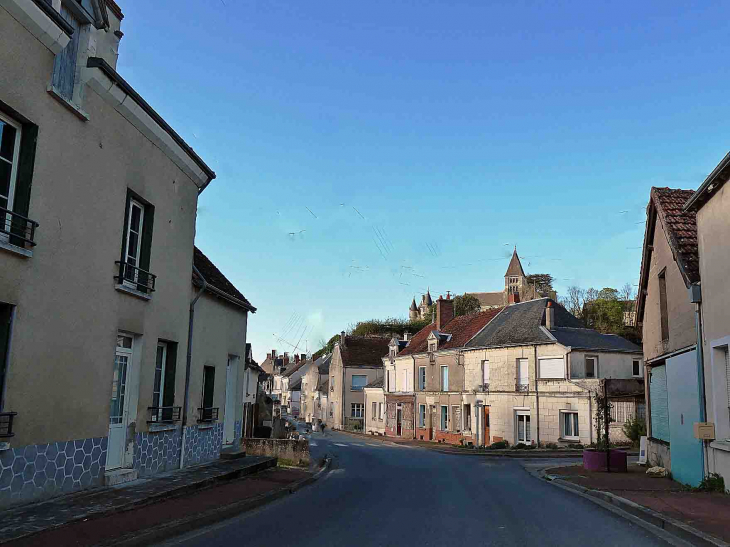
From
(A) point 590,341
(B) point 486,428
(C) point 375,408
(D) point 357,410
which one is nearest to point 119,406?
(A) point 590,341

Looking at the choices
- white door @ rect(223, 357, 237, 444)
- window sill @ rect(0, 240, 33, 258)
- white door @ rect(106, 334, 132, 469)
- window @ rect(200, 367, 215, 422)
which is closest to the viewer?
window sill @ rect(0, 240, 33, 258)

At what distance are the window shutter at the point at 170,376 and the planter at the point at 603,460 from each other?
1183 cm

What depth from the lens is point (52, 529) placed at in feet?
22.6

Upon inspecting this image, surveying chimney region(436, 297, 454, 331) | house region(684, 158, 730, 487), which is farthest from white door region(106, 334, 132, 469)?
chimney region(436, 297, 454, 331)

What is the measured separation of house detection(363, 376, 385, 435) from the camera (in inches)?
1949

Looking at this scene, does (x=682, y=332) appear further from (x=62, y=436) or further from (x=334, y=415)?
(x=334, y=415)

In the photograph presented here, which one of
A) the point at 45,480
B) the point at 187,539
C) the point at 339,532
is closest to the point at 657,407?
the point at 339,532

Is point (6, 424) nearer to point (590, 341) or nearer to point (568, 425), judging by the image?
point (568, 425)

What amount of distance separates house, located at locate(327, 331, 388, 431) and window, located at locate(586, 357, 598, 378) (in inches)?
1068

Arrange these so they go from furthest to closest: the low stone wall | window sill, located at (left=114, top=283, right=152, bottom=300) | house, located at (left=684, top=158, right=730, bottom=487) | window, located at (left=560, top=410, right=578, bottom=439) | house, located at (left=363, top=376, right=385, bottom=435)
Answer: house, located at (left=363, top=376, right=385, bottom=435) < window, located at (left=560, top=410, right=578, bottom=439) < the low stone wall < house, located at (left=684, top=158, right=730, bottom=487) < window sill, located at (left=114, top=283, right=152, bottom=300)

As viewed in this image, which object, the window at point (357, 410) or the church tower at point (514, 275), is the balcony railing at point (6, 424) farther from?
the church tower at point (514, 275)

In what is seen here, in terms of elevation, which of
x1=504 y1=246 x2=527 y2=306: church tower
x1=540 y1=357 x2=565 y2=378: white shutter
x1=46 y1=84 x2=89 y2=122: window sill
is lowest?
x1=540 y1=357 x2=565 y2=378: white shutter

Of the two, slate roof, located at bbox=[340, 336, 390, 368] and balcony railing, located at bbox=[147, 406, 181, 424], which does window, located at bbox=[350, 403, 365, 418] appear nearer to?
slate roof, located at bbox=[340, 336, 390, 368]

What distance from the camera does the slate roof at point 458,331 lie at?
130ft
